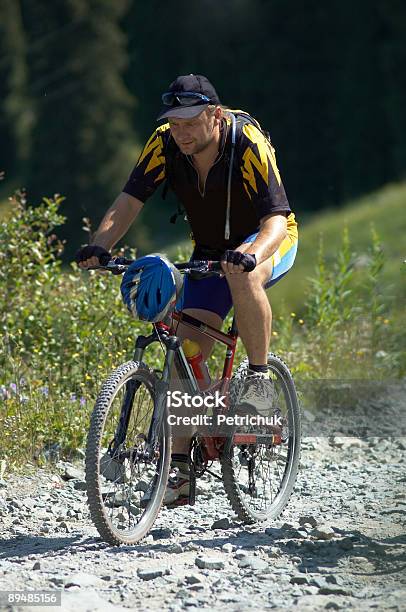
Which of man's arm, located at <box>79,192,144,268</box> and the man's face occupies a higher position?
the man's face

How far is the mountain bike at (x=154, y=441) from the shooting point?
5.65 meters

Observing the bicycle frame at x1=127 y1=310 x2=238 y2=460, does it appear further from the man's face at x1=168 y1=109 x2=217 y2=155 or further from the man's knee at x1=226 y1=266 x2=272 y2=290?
the man's face at x1=168 y1=109 x2=217 y2=155

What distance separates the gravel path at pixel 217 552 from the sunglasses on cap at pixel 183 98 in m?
1.90

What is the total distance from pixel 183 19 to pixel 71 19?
18777 mm

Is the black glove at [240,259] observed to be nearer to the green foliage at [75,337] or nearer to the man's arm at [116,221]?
the man's arm at [116,221]

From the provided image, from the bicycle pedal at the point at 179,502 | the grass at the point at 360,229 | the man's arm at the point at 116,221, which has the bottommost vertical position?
the bicycle pedal at the point at 179,502

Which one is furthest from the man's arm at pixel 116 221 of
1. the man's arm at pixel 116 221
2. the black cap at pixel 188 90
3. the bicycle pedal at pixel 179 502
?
the bicycle pedal at pixel 179 502

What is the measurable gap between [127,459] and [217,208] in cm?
125

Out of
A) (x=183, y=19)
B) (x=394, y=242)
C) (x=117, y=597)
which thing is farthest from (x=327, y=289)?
(x=183, y=19)

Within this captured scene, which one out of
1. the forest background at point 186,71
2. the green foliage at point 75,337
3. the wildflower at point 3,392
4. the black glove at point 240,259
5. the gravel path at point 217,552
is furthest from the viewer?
the forest background at point 186,71

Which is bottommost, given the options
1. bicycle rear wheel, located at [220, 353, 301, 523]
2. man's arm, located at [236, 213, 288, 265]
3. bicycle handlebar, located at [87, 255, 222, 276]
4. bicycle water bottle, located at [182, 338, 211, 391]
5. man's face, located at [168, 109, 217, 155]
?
bicycle rear wheel, located at [220, 353, 301, 523]

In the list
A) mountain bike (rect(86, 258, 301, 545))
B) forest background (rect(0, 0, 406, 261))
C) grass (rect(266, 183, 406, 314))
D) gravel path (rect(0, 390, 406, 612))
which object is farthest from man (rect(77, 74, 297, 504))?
forest background (rect(0, 0, 406, 261))

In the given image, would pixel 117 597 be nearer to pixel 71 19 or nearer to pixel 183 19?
pixel 71 19

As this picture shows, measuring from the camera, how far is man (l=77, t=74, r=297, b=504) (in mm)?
5930
